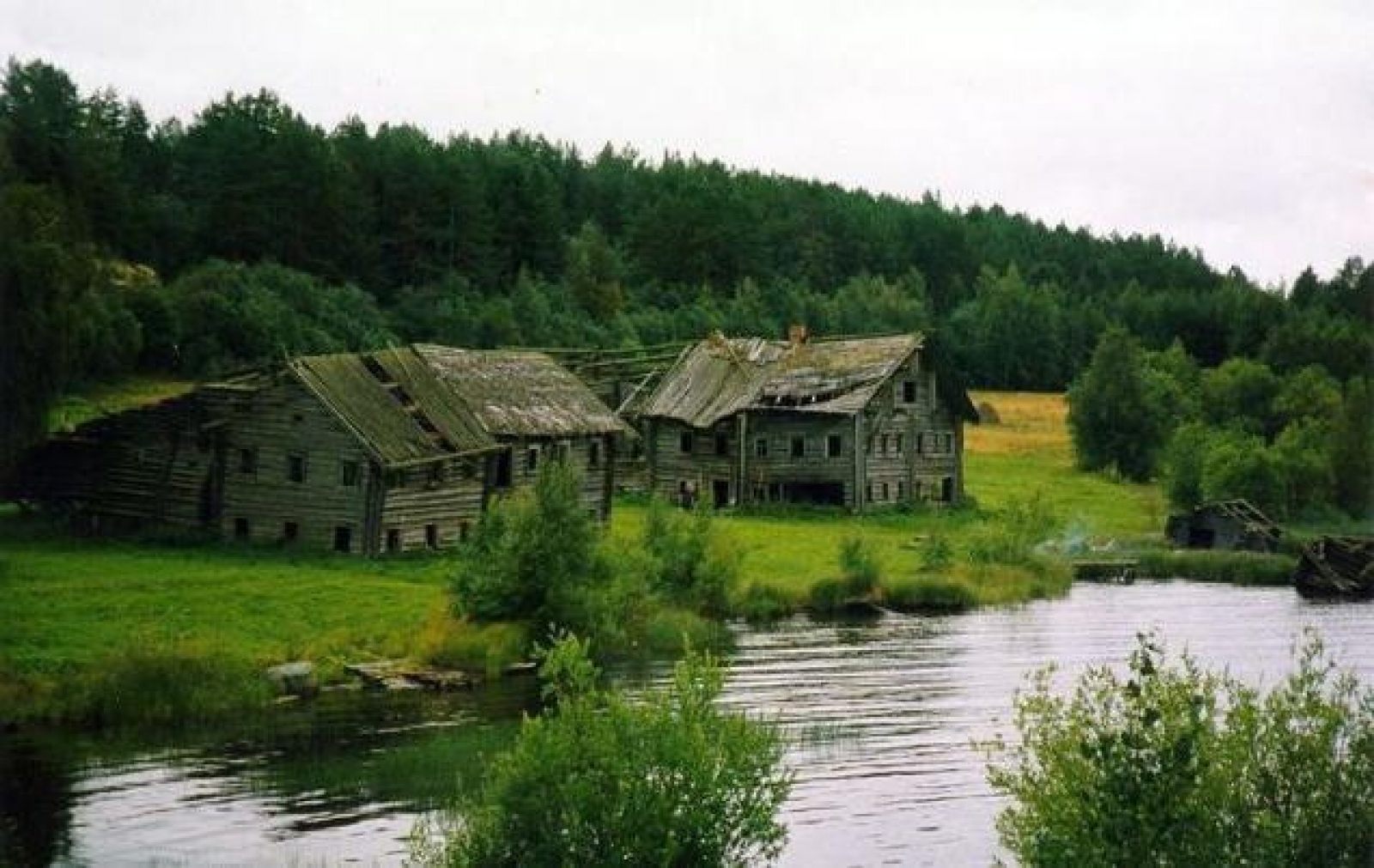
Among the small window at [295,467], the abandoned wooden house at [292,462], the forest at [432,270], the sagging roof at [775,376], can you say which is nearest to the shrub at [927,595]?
the abandoned wooden house at [292,462]

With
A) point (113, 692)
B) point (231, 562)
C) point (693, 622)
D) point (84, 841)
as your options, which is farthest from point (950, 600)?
point (84, 841)

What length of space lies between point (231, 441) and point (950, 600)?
885 inches

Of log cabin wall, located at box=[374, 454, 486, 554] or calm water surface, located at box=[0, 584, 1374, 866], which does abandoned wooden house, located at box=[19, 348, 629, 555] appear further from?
calm water surface, located at box=[0, 584, 1374, 866]

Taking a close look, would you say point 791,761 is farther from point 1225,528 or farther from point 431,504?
point 1225,528

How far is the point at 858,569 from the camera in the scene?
56.8 meters

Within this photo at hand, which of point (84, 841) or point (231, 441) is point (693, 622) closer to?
point (231, 441)

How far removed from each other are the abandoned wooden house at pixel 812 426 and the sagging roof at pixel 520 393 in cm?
1005

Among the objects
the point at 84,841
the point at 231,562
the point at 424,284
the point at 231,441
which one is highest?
the point at 424,284

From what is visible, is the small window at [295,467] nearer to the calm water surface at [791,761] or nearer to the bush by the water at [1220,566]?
the calm water surface at [791,761]

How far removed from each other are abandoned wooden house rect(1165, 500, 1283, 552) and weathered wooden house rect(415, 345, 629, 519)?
2071 centimetres

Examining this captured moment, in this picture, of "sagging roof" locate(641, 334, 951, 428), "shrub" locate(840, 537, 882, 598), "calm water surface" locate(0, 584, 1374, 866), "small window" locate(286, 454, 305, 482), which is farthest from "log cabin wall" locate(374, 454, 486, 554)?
"sagging roof" locate(641, 334, 951, 428)

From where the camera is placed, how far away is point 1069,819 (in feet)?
74.1

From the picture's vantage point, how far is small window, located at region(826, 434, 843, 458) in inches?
2938

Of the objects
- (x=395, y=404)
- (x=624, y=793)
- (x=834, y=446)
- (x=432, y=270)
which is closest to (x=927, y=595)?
(x=395, y=404)
